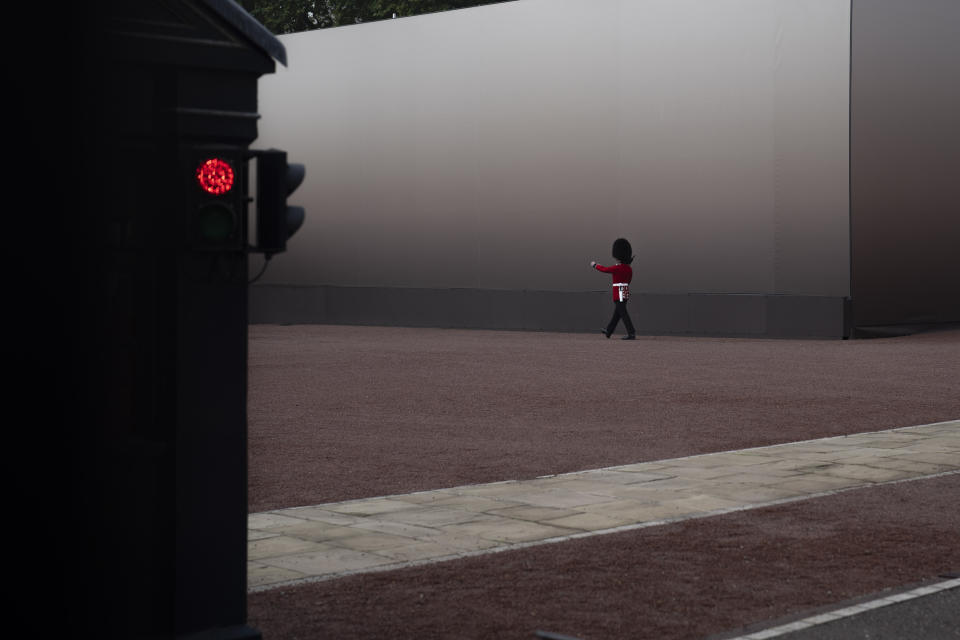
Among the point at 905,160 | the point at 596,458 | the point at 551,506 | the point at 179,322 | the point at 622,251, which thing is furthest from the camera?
the point at 905,160

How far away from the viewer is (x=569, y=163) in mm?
29547

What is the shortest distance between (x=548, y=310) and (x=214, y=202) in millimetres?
25419

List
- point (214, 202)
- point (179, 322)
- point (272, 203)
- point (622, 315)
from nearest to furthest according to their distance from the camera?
point (214, 202), point (272, 203), point (179, 322), point (622, 315)

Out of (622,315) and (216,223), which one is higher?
(216,223)

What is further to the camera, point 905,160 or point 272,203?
point 905,160

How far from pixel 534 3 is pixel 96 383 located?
91.8 feet

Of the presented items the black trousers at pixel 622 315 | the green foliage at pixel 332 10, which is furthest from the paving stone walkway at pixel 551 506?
the green foliage at pixel 332 10

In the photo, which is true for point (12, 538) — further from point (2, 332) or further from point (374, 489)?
point (374, 489)

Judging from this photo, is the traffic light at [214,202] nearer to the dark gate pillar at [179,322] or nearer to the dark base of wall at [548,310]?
the dark gate pillar at [179,322]

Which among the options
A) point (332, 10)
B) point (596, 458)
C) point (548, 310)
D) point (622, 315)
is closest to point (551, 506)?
point (596, 458)

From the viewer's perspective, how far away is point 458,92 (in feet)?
103

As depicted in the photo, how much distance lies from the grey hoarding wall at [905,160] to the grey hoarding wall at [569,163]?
0.41 metres

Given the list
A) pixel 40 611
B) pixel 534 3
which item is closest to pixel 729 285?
pixel 534 3

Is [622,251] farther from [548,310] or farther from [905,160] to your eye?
[905,160]
